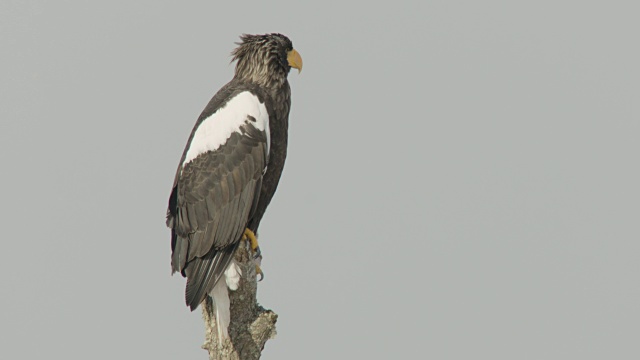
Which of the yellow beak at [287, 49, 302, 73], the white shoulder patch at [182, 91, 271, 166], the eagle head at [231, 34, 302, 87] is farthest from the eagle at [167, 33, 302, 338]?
the yellow beak at [287, 49, 302, 73]

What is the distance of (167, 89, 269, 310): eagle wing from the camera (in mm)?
9633

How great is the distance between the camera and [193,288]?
31.0ft

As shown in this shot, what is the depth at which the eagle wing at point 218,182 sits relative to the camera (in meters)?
9.63

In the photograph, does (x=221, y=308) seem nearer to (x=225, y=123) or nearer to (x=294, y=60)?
(x=225, y=123)

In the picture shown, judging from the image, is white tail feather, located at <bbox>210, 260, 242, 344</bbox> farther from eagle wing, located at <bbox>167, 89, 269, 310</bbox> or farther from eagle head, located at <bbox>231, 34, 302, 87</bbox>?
eagle head, located at <bbox>231, 34, 302, 87</bbox>

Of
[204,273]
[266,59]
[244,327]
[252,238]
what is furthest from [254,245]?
[266,59]

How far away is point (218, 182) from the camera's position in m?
9.77

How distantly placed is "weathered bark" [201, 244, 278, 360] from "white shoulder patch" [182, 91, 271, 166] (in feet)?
3.42

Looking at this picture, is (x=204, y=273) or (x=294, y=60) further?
(x=294, y=60)

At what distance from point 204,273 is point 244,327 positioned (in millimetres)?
532

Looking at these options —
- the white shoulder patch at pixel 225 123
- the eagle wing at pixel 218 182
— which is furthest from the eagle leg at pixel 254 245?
the white shoulder patch at pixel 225 123

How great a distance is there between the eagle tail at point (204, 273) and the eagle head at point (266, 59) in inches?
60.0

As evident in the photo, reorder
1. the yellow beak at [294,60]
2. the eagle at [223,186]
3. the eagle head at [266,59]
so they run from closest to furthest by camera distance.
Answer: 1. the eagle at [223,186]
2. the eagle head at [266,59]
3. the yellow beak at [294,60]

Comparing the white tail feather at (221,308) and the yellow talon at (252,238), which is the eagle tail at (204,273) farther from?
the yellow talon at (252,238)
